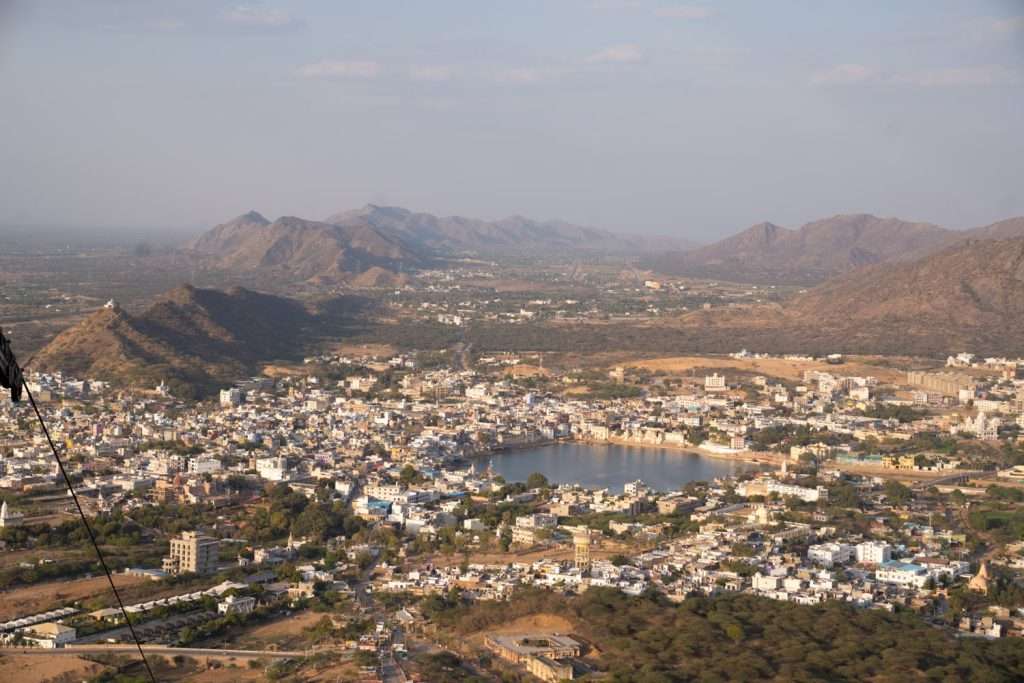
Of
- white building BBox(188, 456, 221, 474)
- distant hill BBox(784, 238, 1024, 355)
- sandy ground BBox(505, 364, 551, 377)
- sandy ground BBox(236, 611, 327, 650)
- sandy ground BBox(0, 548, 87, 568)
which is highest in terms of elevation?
distant hill BBox(784, 238, 1024, 355)

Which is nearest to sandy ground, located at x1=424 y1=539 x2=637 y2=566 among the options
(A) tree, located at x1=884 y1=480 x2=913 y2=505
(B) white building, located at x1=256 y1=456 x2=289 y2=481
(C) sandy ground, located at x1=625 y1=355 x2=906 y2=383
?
(A) tree, located at x1=884 y1=480 x2=913 y2=505

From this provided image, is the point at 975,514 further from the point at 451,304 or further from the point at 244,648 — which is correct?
the point at 451,304

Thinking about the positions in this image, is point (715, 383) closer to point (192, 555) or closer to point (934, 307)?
point (934, 307)

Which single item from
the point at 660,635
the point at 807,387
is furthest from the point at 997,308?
the point at 660,635

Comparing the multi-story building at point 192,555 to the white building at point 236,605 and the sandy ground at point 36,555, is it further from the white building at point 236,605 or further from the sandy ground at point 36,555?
the white building at point 236,605

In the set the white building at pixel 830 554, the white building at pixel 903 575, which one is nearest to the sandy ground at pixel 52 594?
the white building at pixel 830 554

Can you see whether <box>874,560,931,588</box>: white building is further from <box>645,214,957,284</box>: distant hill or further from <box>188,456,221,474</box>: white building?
<box>645,214,957,284</box>: distant hill
